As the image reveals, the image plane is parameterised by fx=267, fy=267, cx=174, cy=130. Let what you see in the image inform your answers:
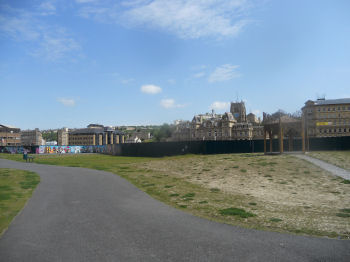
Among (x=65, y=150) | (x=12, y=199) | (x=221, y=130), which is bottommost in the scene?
(x=65, y=150)

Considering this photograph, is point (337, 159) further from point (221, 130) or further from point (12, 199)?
point (221, 130)

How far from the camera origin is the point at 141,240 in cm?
684

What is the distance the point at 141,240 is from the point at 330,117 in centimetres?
10716

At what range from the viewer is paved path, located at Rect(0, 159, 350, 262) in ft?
19.2

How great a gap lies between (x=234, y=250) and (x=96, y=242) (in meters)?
3.42

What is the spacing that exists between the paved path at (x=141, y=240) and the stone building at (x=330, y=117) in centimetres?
9994

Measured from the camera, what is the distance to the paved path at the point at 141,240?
19.2 ft

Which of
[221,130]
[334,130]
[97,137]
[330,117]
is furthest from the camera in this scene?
[97,137]

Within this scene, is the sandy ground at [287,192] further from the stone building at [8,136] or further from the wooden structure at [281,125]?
the stone building at [8,136]

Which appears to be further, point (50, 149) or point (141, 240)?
point (50, 149)

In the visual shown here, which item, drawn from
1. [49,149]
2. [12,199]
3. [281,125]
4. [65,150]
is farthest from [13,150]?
[12,199]

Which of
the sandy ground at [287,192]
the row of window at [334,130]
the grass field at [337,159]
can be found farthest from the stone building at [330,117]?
the sandy ground at [287,192]

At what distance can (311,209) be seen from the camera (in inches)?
396

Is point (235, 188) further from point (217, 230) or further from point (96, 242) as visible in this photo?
point (96, 242)
